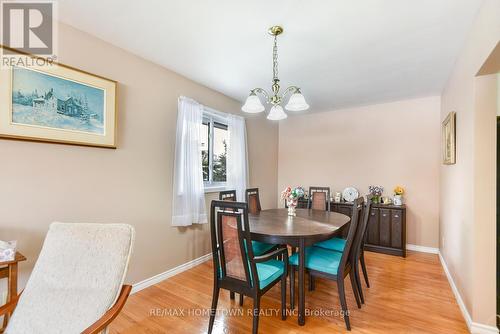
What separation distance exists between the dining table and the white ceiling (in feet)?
5.77

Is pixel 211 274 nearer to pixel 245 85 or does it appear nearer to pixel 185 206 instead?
pixel 185 206

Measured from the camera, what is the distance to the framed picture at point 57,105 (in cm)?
185

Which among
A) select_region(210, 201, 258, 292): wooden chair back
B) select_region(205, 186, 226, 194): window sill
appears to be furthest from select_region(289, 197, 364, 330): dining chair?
select_region(205, 186, 226, 194): window sill

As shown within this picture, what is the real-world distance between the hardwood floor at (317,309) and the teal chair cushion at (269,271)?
17.0 inches

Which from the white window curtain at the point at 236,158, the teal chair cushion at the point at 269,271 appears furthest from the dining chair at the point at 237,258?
the white window curtain at the point at 236,158

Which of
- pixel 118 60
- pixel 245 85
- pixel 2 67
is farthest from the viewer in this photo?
pixel 245 85

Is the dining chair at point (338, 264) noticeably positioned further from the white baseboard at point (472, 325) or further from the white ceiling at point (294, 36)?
the white ceiling at point (294, 36)

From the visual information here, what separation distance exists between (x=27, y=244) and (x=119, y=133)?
1.20 meters

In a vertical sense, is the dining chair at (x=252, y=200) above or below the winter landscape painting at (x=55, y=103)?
below

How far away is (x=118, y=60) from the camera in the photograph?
2.52 metres

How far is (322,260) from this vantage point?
227cm

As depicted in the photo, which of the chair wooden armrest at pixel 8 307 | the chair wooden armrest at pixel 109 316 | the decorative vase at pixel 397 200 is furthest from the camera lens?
the decorative vase at pixel 397 200

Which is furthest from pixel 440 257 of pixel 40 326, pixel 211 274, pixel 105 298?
pixel 40 326

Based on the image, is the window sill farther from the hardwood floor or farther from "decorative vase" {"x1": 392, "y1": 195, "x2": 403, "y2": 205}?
"decorative vase" {"x1": 392, "y1": 195, "x2": 403, "y2": 205}
